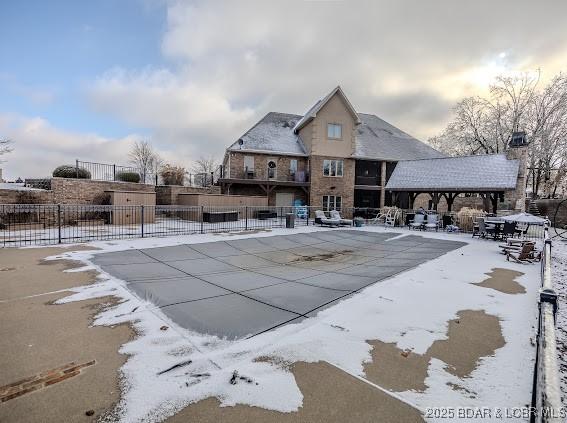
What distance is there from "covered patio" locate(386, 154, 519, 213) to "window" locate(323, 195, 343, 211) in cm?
611

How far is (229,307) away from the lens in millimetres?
4742

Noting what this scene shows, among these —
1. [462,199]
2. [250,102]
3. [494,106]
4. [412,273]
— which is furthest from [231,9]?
[494,106]

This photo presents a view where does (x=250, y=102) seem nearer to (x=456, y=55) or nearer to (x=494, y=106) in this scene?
(x=456, y=55)

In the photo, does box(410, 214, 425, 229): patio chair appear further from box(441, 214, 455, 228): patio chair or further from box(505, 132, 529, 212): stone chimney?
box(505, 132, 529, 212): stone chimney

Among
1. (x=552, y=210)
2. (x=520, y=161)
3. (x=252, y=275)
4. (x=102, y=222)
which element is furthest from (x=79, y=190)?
(x=552, y=210)

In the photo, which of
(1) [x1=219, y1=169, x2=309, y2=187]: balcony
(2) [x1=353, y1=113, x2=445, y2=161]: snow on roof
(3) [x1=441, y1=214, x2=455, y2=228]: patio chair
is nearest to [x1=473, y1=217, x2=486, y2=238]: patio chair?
(3) [x1=441, y1=214, x2=455, y2=228]: patio chair

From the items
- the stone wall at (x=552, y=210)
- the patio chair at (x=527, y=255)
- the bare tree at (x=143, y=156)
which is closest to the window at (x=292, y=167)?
the patio chair at (x=527, y=255)

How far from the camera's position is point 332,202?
27500 millimetres

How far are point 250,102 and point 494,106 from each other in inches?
1203

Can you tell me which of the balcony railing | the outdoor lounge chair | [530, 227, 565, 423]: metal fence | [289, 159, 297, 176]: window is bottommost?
the outdoor lounge chair

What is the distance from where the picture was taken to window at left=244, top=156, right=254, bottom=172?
81.2 ft

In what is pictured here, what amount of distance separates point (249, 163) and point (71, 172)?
1292 centimetres

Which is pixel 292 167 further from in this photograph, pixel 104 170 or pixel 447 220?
pixel 104 170

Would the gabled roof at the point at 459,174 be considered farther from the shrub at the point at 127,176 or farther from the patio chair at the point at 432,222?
the shrub at the point at 127,176
